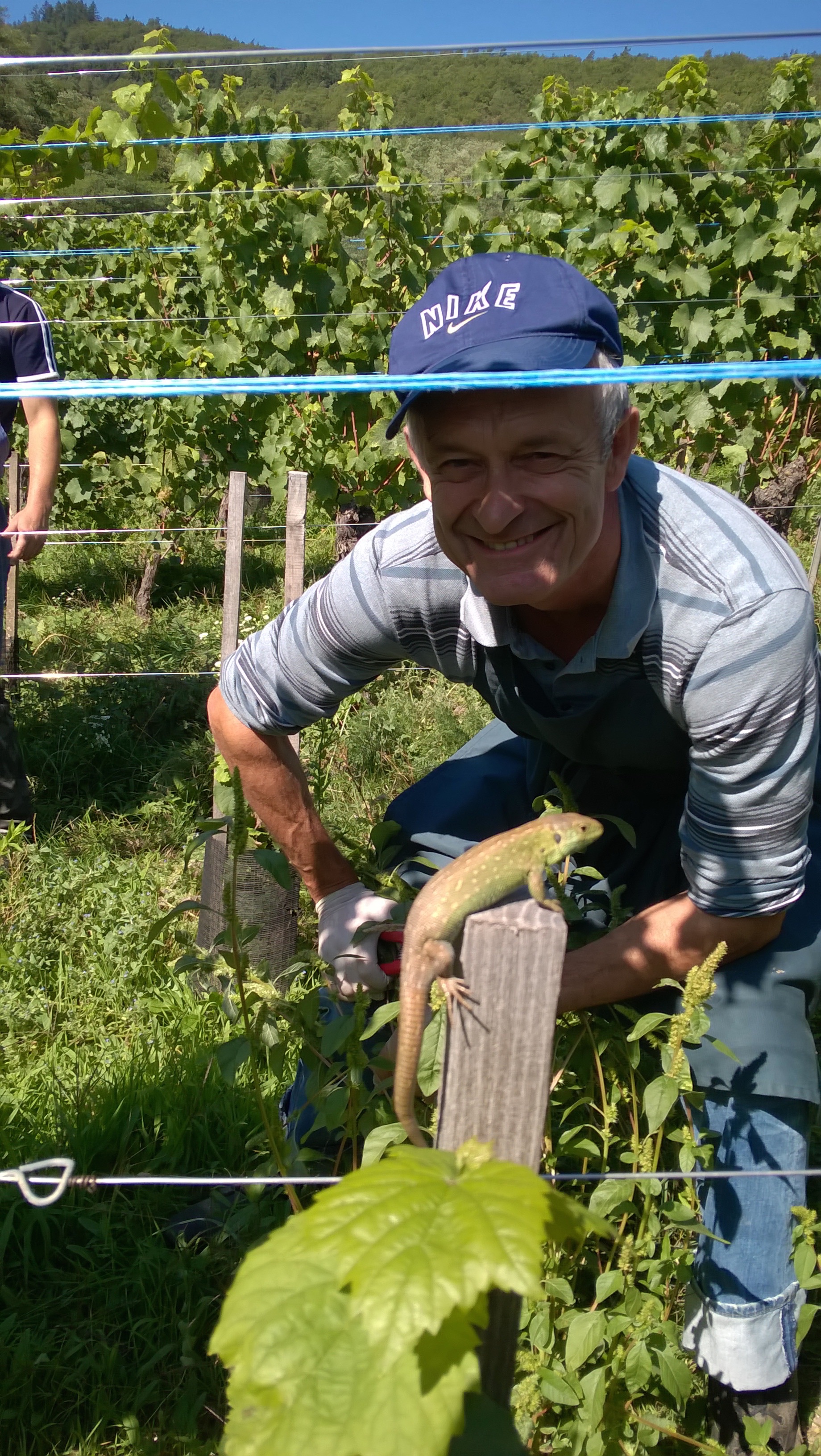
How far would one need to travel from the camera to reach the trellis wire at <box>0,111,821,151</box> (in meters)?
5.39

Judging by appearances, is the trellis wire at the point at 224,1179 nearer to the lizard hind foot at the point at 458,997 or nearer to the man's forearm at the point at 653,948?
the lizard hind foot at the point at 458,997

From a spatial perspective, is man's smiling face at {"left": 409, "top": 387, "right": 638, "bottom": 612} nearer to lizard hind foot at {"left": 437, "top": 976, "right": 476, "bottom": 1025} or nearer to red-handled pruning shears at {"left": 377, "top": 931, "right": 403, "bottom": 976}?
red-handled pruning shears at {"left": 377, "top": 931, "right": 403, "bottom": 976}

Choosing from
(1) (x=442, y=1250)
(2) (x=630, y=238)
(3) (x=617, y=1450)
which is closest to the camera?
(1) (x=442, y=1250)

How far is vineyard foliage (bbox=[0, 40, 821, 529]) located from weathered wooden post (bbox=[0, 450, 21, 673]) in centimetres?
109

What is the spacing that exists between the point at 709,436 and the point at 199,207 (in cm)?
379

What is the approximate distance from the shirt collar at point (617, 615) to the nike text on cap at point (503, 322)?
1.20 feet

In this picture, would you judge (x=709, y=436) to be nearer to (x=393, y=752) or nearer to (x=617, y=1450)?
(x=393, y=752)

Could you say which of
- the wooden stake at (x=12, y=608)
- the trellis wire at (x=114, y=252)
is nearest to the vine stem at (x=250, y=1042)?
the wooden stake at (x=12, y=608)

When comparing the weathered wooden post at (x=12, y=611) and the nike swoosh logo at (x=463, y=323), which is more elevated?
the nike swoosh logo at (x=463, y=323)

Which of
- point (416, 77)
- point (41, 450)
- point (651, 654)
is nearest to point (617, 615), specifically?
point (651, 654)

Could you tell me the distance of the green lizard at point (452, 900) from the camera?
1.55m

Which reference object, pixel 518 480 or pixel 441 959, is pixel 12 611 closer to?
pixel 518 480

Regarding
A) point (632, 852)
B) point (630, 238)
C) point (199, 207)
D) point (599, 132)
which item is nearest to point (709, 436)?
point (630, 238)

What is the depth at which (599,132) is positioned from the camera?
23.2ft
